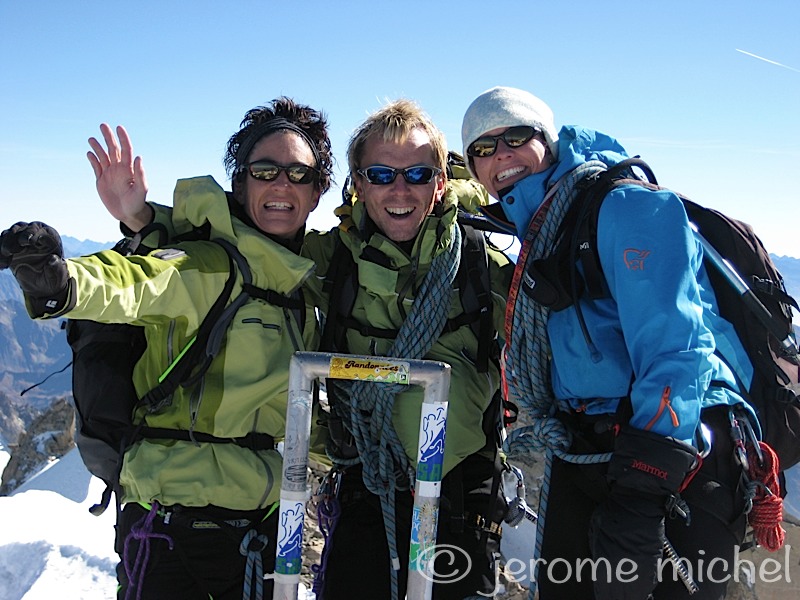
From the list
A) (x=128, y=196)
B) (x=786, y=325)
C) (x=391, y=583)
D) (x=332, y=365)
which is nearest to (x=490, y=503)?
(x=391, y=583)

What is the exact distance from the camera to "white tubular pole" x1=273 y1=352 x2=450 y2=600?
2.55 meters

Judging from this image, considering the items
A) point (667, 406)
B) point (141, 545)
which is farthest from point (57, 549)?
point (667, 406)

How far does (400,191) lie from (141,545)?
224 cm

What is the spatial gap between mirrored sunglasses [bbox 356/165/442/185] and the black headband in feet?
1.23

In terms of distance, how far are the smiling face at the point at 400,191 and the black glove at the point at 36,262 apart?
1.76 m

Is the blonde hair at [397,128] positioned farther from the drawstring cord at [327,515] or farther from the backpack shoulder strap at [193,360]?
the drawstring cord at [327,515]

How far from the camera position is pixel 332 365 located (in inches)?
101

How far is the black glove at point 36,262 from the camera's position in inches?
85.9

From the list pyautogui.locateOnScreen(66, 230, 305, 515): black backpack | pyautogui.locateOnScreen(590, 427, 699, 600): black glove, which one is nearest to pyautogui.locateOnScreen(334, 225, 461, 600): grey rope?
pyautogui.locateOnScreen(66, 230, 305, 515): black backpack

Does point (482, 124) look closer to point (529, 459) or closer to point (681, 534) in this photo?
point (681, 534)

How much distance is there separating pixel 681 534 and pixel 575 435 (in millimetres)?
592

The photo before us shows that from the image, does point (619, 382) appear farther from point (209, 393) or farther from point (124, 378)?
point (124, 378)

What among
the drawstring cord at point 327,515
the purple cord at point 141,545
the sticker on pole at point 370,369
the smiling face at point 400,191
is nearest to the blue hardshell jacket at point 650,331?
the sticker on pole at point 370,369

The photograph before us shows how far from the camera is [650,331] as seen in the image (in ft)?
8.29
